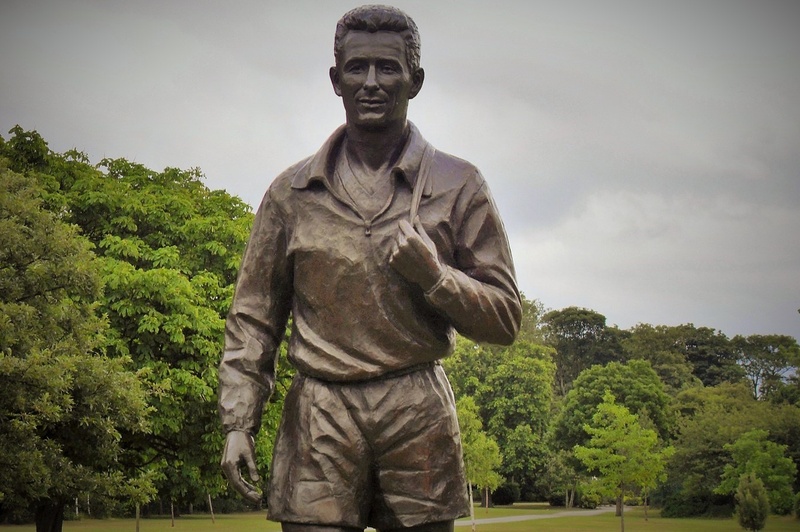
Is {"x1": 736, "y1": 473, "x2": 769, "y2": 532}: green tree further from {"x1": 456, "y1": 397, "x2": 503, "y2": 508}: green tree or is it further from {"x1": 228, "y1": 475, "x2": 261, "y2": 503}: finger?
{"x1": 228, "y1": 475, "x2": 261, "y2": 503}: finger

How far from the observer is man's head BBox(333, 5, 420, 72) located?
188 inches

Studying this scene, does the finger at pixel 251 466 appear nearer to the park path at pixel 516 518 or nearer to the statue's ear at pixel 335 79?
the statue's ear at pixel 335 79

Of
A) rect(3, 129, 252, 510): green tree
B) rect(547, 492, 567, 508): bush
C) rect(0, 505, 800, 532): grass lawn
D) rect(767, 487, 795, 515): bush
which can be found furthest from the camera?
rect(547, 492, 567, 508): bush

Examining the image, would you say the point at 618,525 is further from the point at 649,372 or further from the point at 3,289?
the point at 3,289

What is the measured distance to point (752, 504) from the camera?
3378 centimetres

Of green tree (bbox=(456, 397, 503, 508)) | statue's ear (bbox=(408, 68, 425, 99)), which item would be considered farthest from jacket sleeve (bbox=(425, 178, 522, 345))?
green tree (bbox=(456, 397, 503, 508))

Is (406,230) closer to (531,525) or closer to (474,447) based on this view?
(474,447)

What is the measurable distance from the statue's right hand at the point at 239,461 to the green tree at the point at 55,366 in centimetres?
1242

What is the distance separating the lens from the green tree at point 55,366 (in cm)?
1669

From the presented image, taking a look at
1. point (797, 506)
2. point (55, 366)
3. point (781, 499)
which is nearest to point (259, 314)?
point (55, 366)

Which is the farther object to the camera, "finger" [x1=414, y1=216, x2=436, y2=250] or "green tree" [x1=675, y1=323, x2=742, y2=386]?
"green tree" [x1=675, y1=323, x2=742, y2=386]

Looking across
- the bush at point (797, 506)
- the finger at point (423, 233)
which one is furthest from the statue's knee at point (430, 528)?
the bush at point (797, 506)

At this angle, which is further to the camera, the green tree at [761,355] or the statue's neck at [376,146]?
the green tree at [761,355]

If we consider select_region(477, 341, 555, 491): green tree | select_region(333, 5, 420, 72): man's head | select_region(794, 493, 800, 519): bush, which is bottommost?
select_region(794, 493, 800, 519): bush
